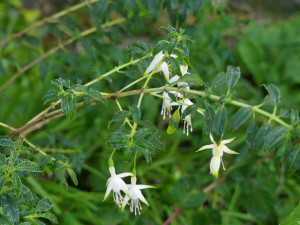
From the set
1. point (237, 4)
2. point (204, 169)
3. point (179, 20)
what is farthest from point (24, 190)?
point (237, 4)

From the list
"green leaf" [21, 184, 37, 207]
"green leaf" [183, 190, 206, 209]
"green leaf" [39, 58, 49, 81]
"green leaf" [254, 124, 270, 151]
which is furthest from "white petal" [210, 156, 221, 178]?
"green leaf" [39, 58, 49, 81]

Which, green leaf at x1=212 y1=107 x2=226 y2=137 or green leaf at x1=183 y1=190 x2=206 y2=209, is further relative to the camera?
green leaf at x1=183 y1=190 x2=206 y2=209

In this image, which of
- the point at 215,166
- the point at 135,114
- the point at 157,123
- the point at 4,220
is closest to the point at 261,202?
the point at 157,123

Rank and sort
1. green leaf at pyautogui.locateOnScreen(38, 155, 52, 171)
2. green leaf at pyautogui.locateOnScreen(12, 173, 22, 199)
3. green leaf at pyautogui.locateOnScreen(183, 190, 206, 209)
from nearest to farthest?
1. green leaf at pyautogui.locateOnScreen(12, 173, 22, 199)
2. green leaf at pyautogui.locateOnScreen(38, 155, 52, 171)
3. green leaf at pyautogui.locateOnScreen(183, 190, 206, 209)

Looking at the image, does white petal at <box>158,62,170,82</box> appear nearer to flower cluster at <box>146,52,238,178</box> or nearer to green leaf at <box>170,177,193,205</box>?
flower cluster at <box>146,52,238,178</box>

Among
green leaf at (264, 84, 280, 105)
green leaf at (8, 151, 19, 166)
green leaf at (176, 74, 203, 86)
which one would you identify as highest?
green leaf at (176, 74, 203, 86)

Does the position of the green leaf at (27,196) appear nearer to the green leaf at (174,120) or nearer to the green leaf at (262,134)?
the green leaf at (174,120)

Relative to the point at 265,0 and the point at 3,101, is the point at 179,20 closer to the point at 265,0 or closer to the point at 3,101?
the point at 3,101

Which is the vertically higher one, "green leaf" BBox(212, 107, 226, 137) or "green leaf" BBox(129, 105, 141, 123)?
"green leaf" BBox(129, 105, 141, 123)
